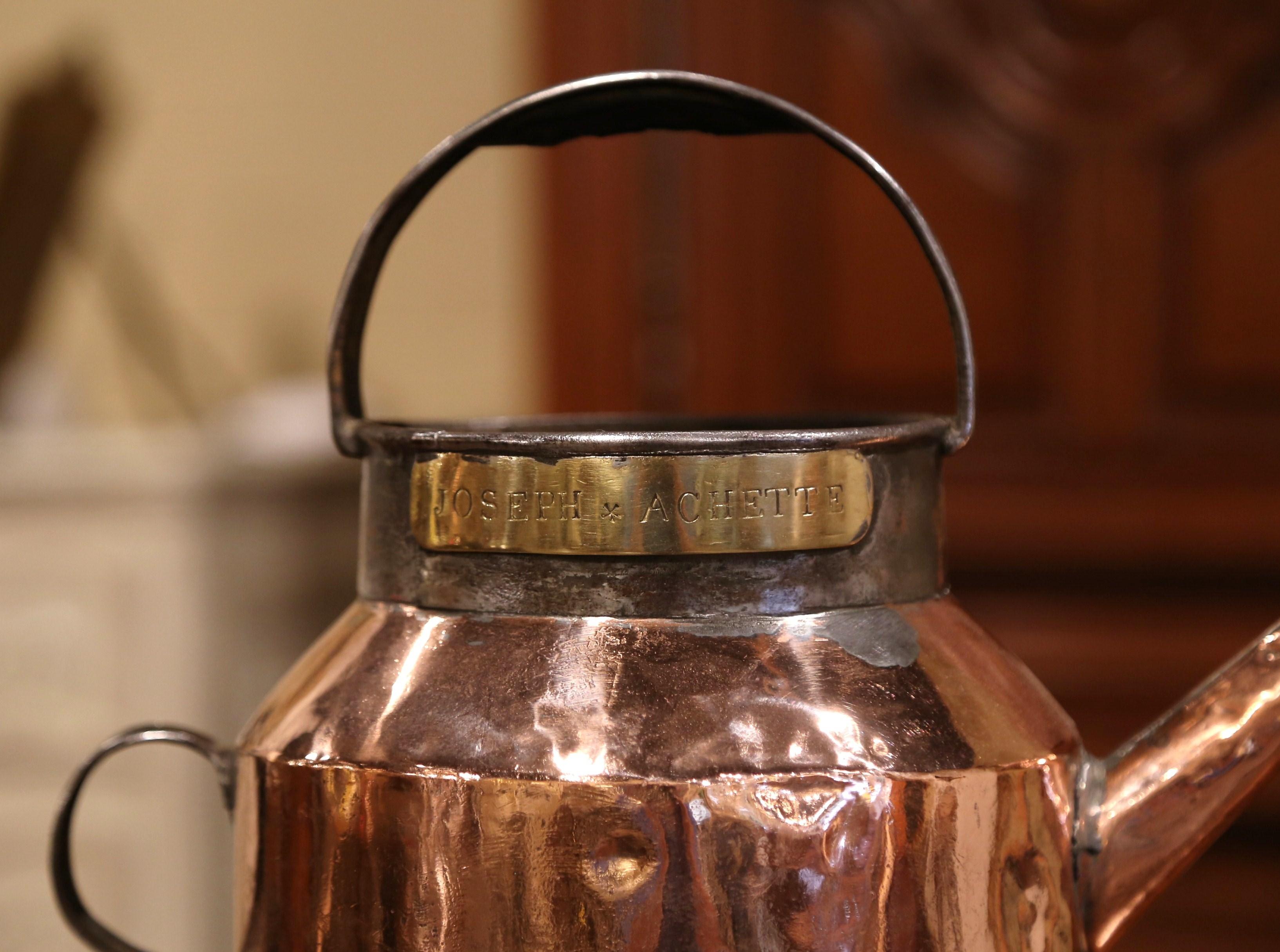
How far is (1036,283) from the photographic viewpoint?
1.52 m

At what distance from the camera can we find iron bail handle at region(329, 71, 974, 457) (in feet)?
1.45

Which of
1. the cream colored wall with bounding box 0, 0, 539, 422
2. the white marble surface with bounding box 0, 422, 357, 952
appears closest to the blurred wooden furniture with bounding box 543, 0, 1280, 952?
the cream colored wall with bounding box 0, 0, 539, 422

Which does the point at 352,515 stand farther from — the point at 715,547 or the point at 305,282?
the point at 715,547

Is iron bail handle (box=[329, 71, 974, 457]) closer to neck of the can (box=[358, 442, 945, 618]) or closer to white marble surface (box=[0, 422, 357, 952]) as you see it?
neck of the can (box=[358, 442, 945, 618])

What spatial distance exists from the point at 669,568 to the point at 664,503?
0.07ft

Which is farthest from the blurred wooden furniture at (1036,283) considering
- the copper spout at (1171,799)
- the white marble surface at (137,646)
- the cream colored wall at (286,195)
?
the copper spout at (1171,799)

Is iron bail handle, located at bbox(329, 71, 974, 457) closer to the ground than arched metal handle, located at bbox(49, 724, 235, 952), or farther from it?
farther from it

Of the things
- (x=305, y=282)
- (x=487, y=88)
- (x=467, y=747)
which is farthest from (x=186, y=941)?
(x=467, y=747)

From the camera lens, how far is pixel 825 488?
1.33ft

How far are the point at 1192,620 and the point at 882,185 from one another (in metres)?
1.20

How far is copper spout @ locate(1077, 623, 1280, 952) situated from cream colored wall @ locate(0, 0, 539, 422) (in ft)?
4.25

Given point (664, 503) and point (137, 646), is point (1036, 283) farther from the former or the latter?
point (664, 503)

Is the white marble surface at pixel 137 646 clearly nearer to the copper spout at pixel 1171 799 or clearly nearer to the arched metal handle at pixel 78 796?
the arched metal handle at pixel 78 796

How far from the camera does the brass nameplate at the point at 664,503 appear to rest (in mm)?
394
